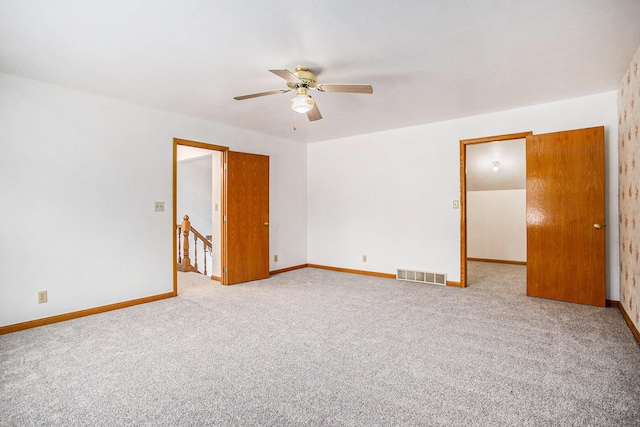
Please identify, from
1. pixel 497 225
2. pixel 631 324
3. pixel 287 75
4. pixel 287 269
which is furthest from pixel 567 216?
pixel 287 269

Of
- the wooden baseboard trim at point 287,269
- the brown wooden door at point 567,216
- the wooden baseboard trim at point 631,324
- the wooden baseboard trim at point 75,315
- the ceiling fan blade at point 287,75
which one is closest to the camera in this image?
the ceiling fan blade at point 287,75

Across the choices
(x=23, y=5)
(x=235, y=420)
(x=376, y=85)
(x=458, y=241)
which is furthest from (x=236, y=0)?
(x=458, y=241)

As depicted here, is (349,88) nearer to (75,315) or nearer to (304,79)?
A: (304,79)

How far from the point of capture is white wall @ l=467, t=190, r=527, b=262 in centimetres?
619

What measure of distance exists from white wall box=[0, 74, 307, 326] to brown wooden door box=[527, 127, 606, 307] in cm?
438

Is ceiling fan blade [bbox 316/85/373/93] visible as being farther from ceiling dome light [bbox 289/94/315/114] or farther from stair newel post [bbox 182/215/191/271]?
stair newel post [bbox 182/215/191/271]

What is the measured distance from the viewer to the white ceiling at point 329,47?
1.99m

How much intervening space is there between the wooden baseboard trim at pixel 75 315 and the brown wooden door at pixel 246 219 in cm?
103

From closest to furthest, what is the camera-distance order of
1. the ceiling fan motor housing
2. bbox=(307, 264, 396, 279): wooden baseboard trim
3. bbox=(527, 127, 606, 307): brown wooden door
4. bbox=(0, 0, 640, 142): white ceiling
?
bbox=(0, 0, 640, 142): white ceiling
the ceiling fan motor housing
bbox=(527, 127, 606, 307): brown wooden door
bbox=(307, 264, 396, 279): wooden baseboard trim

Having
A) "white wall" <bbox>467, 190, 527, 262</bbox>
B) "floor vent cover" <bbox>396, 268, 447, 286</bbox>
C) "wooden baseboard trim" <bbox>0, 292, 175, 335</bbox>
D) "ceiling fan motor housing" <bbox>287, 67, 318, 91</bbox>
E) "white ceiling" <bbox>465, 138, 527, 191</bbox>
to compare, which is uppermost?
"ceiling fan motor housing" <bbox>287, 67, 318, 91</bbox>

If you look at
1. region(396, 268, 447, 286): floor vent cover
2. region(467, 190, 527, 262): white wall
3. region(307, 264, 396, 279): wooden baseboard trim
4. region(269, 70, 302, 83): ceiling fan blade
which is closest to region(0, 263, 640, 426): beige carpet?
region(396, 268, 447, 286): floor vent cover

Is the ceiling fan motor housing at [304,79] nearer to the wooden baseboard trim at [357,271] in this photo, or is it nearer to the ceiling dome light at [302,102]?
the ceiling dome light at [302,102]

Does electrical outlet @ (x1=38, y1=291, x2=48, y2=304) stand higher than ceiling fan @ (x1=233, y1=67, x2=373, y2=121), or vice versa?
ceiling fan @ (x1=233, y1=67, x2=373, y2=121)

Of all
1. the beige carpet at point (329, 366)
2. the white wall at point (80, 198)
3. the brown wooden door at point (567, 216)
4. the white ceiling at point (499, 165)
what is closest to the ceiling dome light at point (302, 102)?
the beige carpet at point (329, 366)
